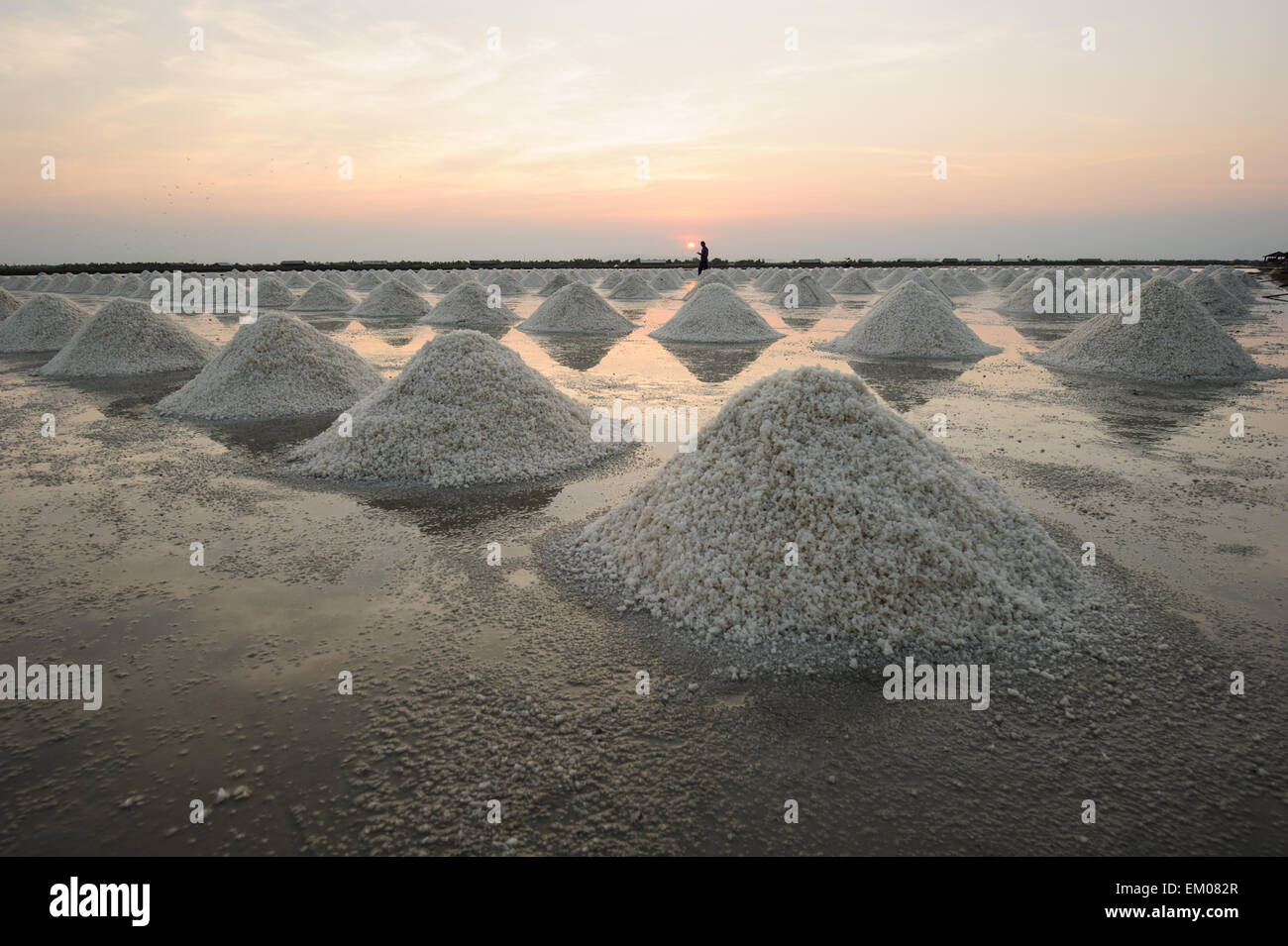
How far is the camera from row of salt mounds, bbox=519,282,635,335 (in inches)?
891

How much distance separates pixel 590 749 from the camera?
3.33 m

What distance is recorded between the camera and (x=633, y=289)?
3684cm

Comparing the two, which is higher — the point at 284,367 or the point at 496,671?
the point at 284,367

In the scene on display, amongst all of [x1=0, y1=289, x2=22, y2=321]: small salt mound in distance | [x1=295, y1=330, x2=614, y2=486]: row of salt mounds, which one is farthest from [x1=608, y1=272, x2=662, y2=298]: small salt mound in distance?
[x1=295, y1=330, x2=614, y2=486]: row of salt mounds

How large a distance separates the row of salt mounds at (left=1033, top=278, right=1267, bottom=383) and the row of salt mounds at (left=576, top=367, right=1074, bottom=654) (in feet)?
38.5

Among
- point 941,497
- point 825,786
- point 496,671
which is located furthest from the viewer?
point 941,497

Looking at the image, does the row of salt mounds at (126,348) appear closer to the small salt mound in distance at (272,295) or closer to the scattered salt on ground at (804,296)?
the small salt mound in distance at (272,295)

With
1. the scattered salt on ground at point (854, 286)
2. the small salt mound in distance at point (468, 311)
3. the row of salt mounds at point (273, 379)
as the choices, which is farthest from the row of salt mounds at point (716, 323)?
the scattered salt on ground at point (854, 286)

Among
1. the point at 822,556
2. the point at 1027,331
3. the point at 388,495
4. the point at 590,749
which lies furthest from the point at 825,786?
the point at 1027,331

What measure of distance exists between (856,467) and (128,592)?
5.43 metres

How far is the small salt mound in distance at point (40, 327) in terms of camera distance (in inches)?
727

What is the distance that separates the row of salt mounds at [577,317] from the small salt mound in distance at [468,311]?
2179 mm
